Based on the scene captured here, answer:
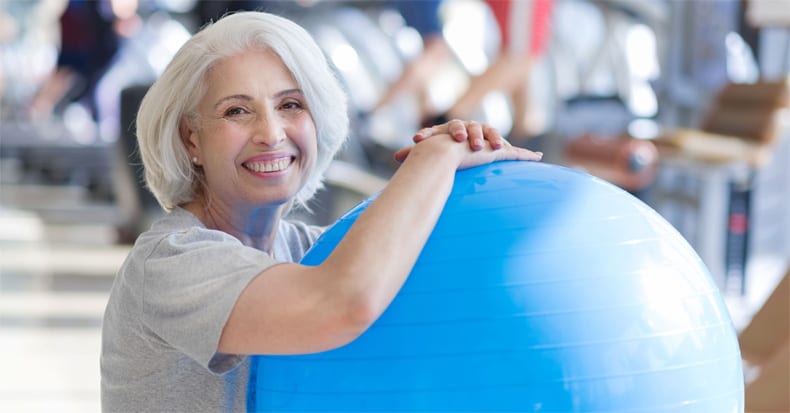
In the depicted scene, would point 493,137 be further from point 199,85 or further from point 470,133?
point 199,85

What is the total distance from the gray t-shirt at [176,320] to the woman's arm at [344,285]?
3 centimetres

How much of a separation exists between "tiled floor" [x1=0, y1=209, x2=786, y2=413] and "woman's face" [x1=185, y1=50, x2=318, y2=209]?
7.39 feet

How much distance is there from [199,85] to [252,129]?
91 mm

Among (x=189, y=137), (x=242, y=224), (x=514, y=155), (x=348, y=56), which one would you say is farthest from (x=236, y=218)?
(x=348, y=56)

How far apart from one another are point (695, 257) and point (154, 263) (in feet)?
2.23

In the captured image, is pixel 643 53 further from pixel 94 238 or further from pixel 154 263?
pixel 154 263

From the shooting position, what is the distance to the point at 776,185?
7.03 metres

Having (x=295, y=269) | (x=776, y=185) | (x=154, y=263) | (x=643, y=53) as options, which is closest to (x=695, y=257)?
(x=295, y=269)

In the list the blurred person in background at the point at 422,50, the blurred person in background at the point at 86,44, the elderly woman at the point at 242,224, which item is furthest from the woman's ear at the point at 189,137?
the blurred person in background at the point at 86,44

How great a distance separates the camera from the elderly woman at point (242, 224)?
1136mm

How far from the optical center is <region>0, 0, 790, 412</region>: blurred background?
4.64 m

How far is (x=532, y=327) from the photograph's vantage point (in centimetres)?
118

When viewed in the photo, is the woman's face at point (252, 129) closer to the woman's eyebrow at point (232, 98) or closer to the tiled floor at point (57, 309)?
the woman's eyebrow at point (232, 98)

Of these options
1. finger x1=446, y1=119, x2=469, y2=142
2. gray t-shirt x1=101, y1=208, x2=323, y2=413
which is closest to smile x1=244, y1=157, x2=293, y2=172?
gray t-shirt x1=101, y1=208, x2=323, y2=413
